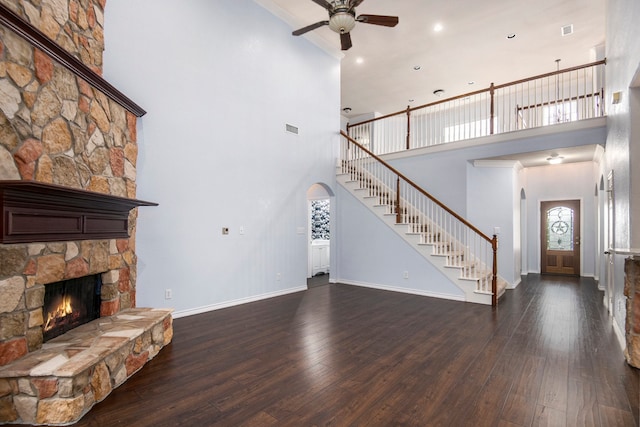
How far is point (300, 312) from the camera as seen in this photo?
474 centimetres

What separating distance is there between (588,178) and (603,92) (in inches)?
149

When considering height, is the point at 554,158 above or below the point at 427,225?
above

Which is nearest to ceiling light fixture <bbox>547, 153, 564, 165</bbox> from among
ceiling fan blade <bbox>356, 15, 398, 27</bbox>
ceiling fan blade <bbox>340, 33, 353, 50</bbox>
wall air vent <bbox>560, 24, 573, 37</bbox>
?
wall air vent <bbox>560, 24, 573, 37</bbox>

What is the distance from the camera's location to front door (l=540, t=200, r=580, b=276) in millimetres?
8477

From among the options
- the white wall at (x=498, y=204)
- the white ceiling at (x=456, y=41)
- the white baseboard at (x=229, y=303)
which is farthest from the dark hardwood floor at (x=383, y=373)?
the white ceiling at (x=456, y=41)

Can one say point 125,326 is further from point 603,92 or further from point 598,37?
point 598,37

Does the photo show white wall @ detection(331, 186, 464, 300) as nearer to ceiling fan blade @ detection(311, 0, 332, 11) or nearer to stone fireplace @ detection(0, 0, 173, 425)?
ceiling fan blade @ detection(311, 0, 332, 11)

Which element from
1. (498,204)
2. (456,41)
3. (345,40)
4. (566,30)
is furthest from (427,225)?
(566,30)

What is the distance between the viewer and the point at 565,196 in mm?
→ 8555

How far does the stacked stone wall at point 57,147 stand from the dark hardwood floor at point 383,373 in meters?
0.90

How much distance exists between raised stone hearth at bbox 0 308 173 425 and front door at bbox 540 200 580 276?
9.93 m

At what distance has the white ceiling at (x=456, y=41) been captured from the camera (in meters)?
5.92

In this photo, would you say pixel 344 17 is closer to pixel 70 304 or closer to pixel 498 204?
pixel 70 304

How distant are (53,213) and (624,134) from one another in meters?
5.47
